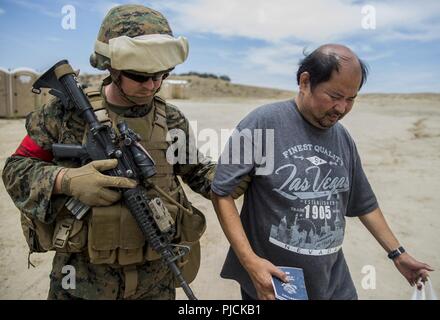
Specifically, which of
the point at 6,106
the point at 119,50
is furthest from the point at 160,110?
the point at 6,106

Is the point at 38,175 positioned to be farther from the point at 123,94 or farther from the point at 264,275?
the point at 264,275

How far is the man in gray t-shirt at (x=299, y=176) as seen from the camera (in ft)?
5.78

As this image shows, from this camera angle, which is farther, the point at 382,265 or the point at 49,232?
the point at 382,265

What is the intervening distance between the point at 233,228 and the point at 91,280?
700mm

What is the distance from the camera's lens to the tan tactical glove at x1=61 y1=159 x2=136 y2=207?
5.75ft

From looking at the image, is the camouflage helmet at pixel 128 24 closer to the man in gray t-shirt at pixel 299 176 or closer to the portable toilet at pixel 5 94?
the man in gray t-shirt at pixel 299 176

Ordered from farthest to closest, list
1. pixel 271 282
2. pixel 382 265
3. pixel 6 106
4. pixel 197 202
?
pixel 6 106, pixel 197 202, pixel 382 265, pixel 271 282

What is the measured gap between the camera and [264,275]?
1657 millimetres

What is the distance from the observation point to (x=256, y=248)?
192 cm

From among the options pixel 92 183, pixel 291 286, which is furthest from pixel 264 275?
pixel 92 183

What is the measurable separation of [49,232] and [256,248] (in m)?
0.92

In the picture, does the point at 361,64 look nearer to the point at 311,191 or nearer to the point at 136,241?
the point at 311,191

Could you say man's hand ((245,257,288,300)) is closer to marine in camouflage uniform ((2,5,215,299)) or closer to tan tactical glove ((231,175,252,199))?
tan tactical glove ((231,175,252,199))

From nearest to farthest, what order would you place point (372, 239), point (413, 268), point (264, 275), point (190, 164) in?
1. point (264, 275)
2. point (413, 268)
3. point (190, 164)
4. point (372, 239)
